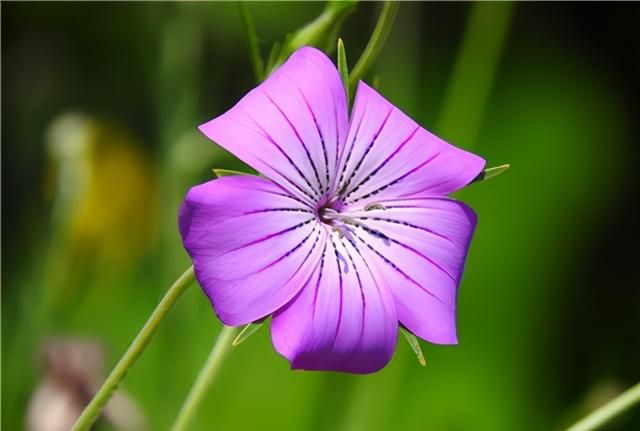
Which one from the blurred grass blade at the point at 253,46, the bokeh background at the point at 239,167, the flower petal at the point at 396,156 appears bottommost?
the bokeh background at the point at 239,167

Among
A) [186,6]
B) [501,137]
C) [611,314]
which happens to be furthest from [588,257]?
[186,6]

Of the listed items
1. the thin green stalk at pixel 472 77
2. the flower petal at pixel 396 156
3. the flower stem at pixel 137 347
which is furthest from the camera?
the thin green stalk at pixel 472 77

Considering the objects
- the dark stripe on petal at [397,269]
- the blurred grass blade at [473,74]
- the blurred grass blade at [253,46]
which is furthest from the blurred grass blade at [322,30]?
the blurred grass blade at [473,74]

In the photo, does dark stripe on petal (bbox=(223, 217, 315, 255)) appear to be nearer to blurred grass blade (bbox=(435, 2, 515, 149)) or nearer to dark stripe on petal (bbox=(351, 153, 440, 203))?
dark stripe on petal (bbox=(351, 153, 440, 203))

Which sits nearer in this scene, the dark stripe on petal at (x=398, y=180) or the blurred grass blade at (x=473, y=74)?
the dark stripe on petal at (x=398, y=180)

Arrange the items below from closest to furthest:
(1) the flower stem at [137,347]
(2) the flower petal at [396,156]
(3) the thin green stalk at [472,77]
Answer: (1) the flower stem at [137,347]
(2) the flower petal at [396,156]
(3) the thin green stalk at [472,77]

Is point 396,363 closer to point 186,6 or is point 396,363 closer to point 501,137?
point 186,6

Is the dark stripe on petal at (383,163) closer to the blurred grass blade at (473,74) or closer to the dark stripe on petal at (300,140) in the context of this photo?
the dark stripe on petal at (300,140)

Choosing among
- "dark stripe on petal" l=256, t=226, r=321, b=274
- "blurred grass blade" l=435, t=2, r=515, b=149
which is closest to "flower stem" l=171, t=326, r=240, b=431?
"dark stripe on petal" l=256, t=226, r=321, b=274
